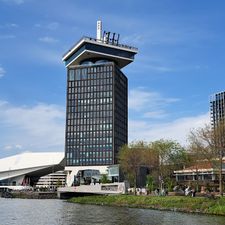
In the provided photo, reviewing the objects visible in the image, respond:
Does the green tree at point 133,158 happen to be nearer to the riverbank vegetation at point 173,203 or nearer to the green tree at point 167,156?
the green tree at point 167,156

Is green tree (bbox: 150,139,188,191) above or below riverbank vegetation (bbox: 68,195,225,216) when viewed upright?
above

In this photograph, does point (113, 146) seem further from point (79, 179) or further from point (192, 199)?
point (192, 199)

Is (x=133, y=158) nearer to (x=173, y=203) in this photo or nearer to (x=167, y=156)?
(x=167, y=156)

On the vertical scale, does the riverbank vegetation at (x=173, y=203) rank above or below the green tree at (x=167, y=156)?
below

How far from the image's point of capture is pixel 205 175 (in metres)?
Answer: 109

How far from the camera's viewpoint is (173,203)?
7100cm

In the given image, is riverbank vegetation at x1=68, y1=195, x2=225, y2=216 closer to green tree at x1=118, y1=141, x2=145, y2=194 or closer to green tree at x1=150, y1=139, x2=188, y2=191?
green tree at x1=150, y1=139, x2=188, y2=191

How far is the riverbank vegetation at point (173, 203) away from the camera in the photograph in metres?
62.2

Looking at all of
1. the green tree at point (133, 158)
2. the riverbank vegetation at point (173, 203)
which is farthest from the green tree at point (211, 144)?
the green tree at point (133, 158)

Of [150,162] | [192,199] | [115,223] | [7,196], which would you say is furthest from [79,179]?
[115,223]

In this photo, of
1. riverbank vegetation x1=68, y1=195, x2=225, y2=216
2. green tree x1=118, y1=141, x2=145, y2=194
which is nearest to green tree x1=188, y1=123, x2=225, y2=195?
riverbank vegetation x1=68, y1=195, x2=225, y2=216

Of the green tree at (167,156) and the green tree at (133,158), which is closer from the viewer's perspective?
the green tree at (167,156)

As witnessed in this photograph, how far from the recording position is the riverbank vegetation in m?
62.2

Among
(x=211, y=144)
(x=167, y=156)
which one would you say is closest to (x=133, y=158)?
(x=167, y=156)
